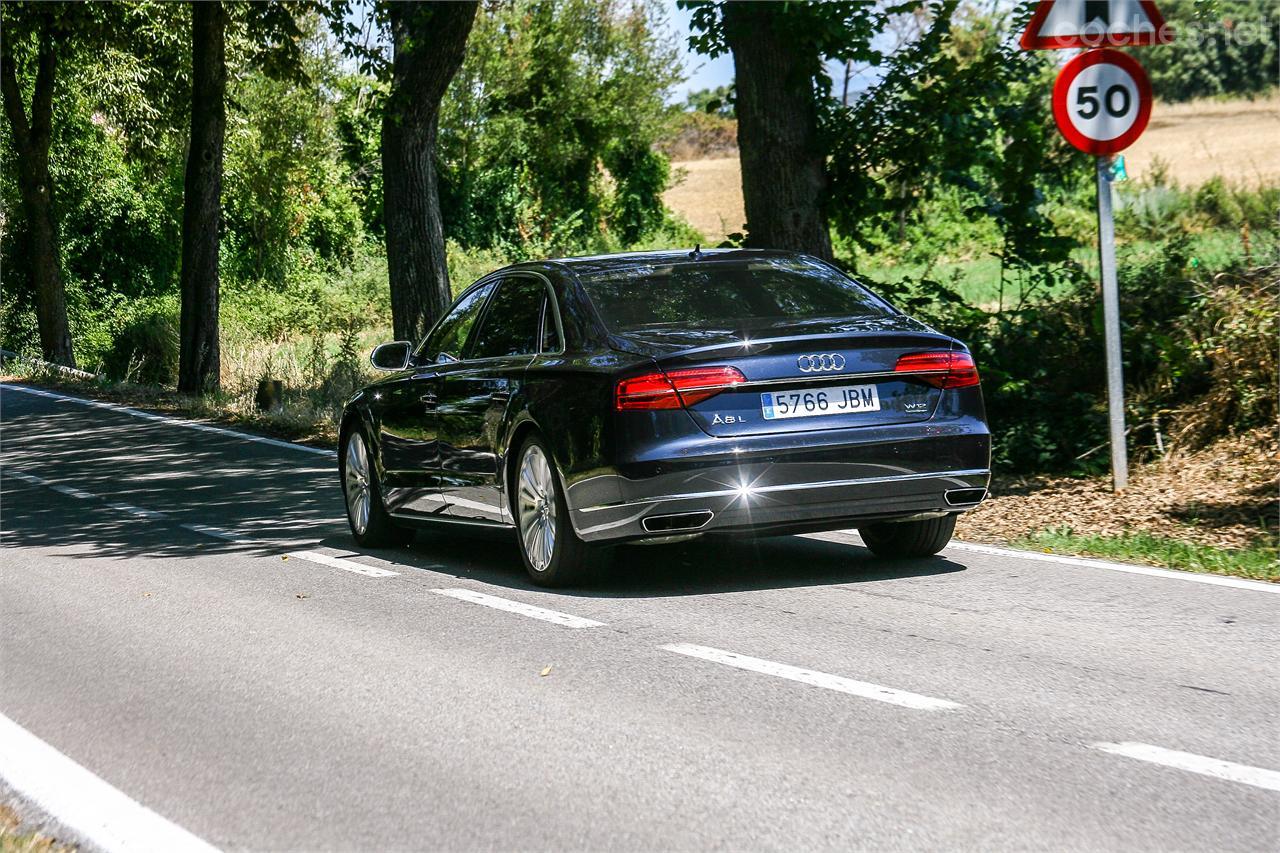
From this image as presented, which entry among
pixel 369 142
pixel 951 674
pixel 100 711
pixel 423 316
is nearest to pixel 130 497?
pixel 423 316

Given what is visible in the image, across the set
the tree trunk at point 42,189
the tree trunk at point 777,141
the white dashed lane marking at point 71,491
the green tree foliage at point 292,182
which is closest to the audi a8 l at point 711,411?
the tree trunk at point 777,141

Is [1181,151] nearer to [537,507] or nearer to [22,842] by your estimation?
[537,507]

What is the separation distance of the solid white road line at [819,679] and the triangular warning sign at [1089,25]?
16.1 feet

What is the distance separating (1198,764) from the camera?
15.6ft

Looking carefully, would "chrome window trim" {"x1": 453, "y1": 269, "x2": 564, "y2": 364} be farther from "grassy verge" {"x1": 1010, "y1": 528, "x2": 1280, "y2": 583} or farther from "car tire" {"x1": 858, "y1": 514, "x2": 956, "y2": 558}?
"grassy verge" {"x1": 1010, "y1": 528, "x2": 1280, "y2": 583}

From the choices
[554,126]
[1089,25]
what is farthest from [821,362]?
[554,126]

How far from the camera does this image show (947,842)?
4137 mm

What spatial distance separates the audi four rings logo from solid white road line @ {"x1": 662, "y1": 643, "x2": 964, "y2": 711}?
4.82 feet

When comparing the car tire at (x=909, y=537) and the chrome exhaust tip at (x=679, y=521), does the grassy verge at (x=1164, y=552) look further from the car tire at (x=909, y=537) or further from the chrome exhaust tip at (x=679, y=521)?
the chrome exhaust tip at (x=679, y=521)

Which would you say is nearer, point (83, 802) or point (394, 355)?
point (83, 802)

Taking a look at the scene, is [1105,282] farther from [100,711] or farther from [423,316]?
[423,316]

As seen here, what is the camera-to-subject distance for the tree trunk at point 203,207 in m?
24.4

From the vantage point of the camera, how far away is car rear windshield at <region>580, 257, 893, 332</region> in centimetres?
818

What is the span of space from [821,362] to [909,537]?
159cm
